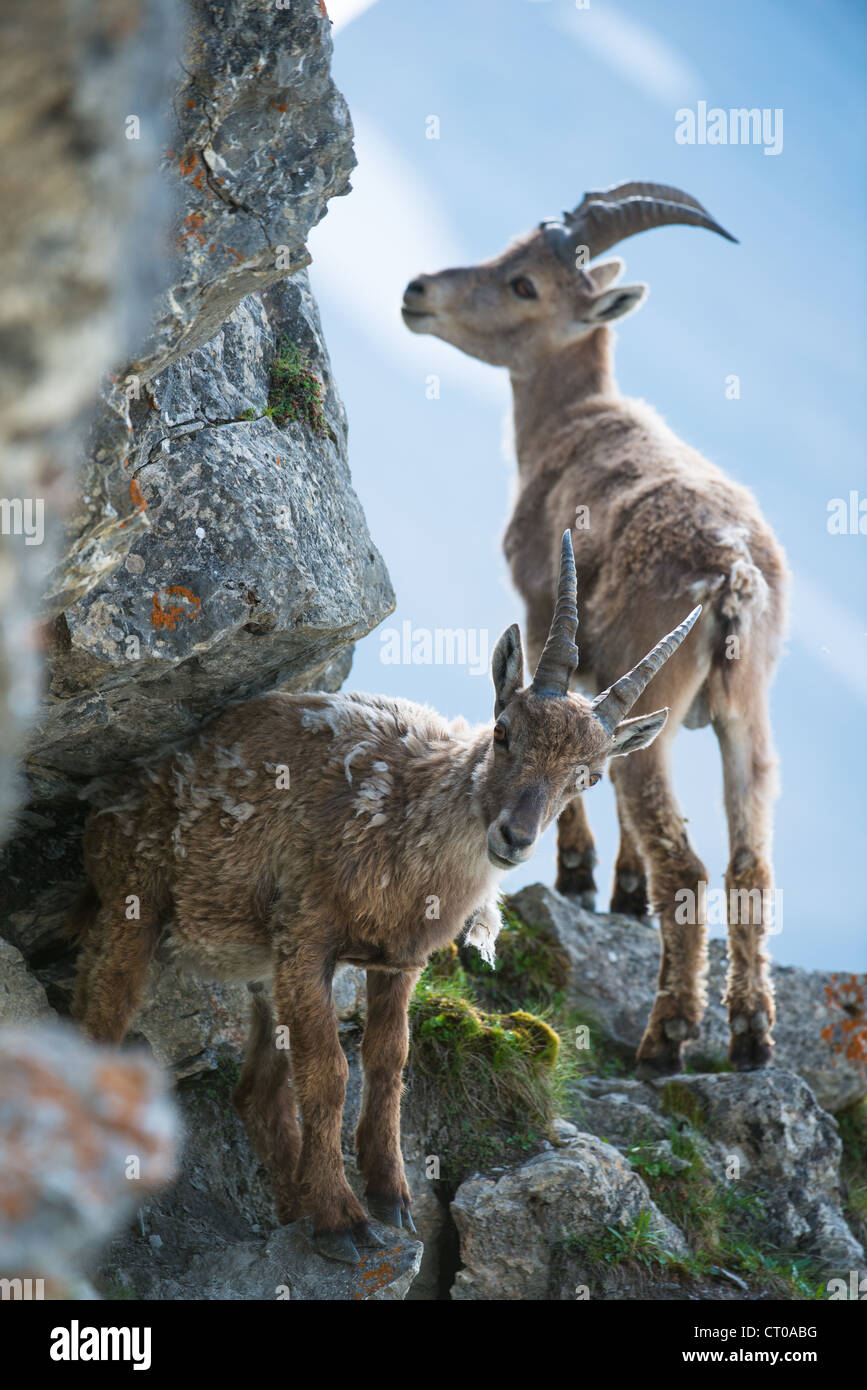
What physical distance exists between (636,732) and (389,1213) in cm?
255

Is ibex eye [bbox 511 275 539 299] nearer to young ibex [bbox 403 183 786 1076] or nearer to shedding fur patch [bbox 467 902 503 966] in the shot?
young ibex [bbox 403 183 786 1076]

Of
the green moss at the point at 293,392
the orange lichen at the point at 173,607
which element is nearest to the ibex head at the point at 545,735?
the orange lichen at the point at 173,607

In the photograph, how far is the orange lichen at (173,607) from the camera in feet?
17.7

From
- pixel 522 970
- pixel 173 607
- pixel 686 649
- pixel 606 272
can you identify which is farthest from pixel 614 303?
pixel 173 607

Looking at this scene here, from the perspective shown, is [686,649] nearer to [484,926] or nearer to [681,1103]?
[484,926]

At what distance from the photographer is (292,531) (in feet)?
19.5

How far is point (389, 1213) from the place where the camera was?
5.80 meters

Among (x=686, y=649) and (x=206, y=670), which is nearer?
(x=206, y=670)

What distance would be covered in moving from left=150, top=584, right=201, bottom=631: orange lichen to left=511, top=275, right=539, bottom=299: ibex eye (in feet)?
21.5

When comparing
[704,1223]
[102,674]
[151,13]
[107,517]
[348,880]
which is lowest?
[704,1223]

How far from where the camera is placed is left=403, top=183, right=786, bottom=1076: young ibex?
8.11 meters
